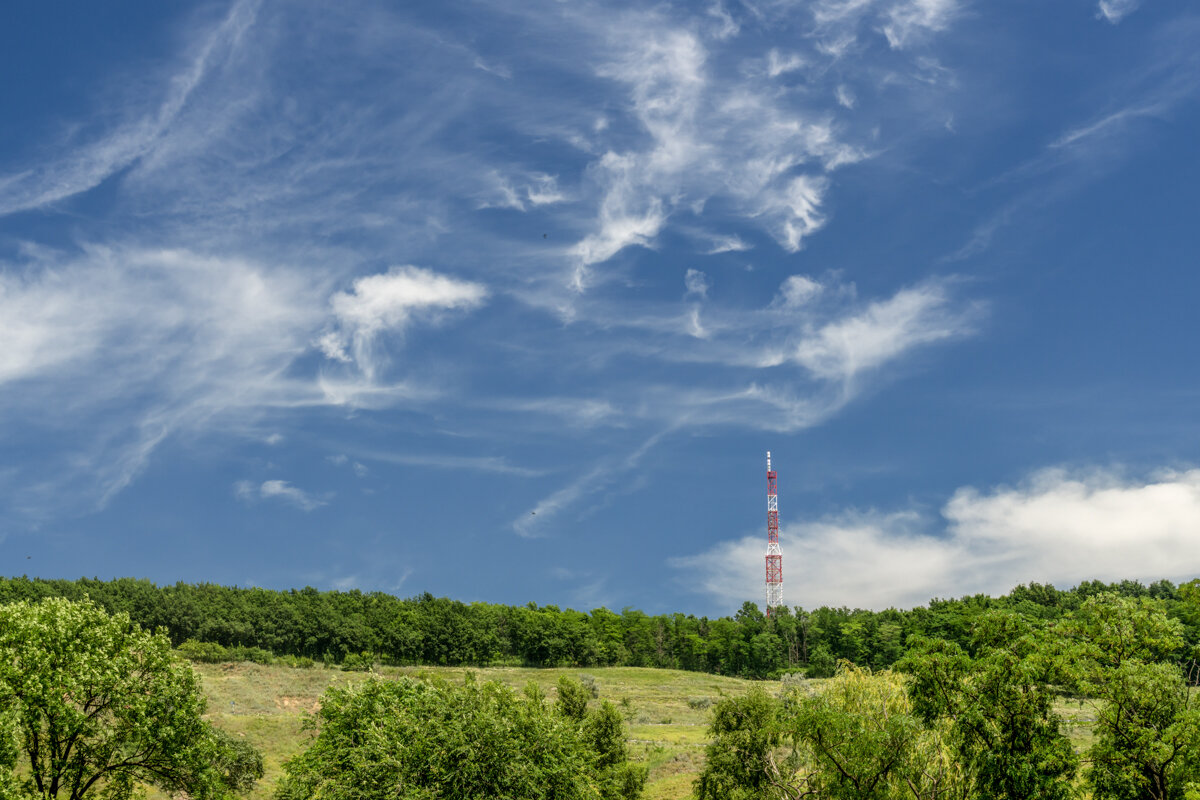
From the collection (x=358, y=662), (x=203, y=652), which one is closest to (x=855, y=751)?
(x=358, y=662)

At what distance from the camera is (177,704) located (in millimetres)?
44438

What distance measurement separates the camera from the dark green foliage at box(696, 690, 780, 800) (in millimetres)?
55594

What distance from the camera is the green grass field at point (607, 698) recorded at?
7988cm

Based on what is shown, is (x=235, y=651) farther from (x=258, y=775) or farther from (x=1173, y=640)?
(x=1173, y=640)

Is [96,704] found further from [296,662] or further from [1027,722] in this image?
[296,662]

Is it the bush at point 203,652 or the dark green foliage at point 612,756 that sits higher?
the bush at point 203,652

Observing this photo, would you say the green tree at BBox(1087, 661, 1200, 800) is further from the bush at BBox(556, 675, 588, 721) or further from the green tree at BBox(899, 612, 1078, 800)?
the bush at BBox(556, 675, 588, 721)

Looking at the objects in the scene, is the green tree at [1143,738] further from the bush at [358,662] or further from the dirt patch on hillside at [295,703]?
the bush at [358,662]

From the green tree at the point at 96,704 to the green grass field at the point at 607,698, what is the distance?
20.3 ft

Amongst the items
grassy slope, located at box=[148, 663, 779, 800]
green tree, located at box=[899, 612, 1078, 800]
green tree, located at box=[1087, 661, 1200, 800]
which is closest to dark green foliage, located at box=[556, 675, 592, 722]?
grassy slope, located at box=[148, 663, 779, 800]

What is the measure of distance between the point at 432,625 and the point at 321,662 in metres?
25.2

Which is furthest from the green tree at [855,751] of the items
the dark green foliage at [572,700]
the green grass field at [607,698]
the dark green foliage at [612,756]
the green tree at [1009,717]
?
the dark green foliage at [572,700]

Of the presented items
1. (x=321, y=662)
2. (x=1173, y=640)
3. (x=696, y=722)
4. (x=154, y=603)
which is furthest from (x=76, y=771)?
(x=154, y=603)

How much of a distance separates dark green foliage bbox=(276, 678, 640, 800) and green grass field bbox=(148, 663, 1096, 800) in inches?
123
